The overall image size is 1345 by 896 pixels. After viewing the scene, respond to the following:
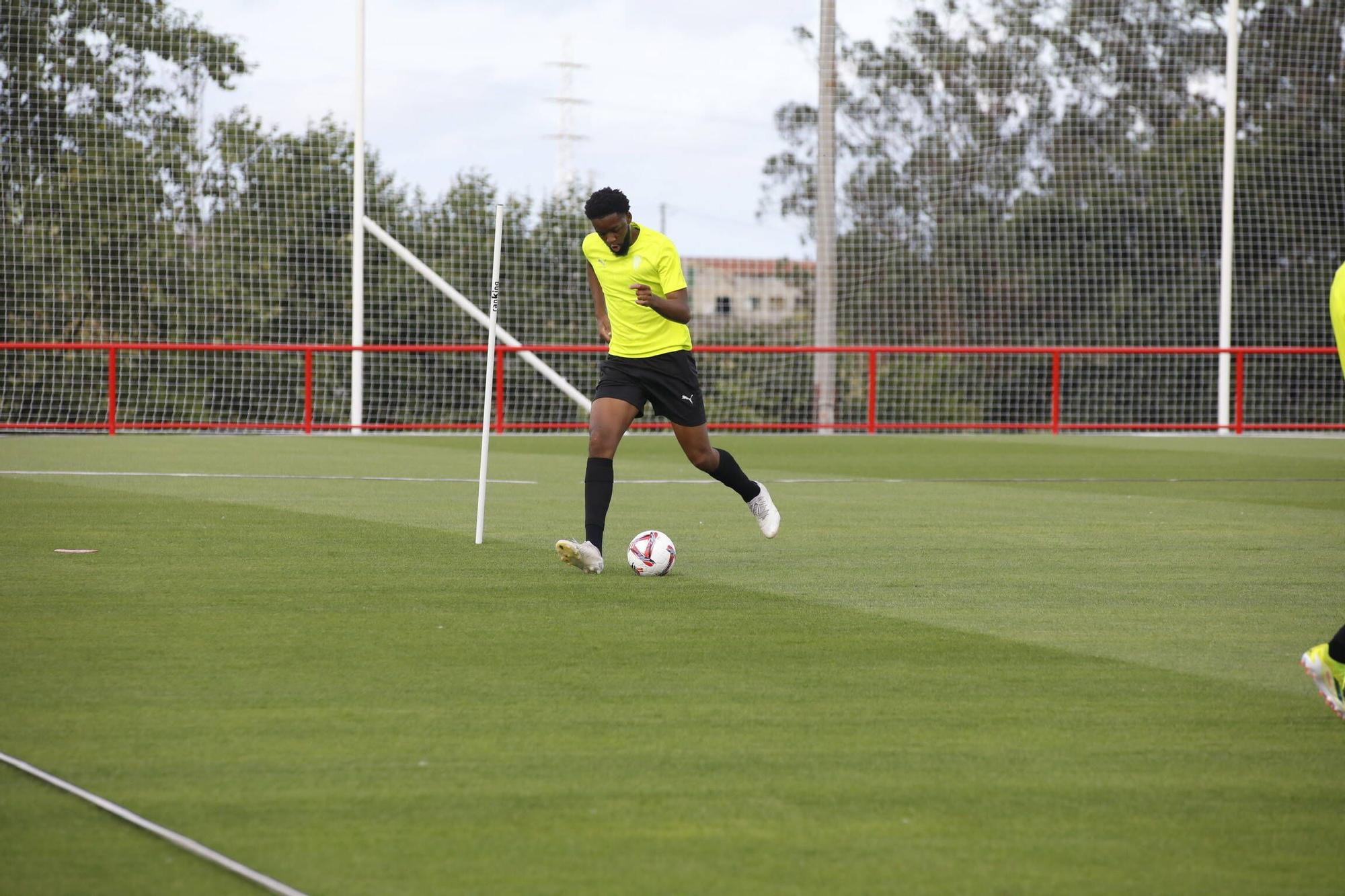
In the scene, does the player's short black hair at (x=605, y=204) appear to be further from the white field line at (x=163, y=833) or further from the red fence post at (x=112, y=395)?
the red fence post at (x=112, y=395)

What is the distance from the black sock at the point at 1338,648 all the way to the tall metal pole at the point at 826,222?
19074 millimetres

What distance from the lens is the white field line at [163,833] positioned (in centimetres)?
328

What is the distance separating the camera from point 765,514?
356 inches

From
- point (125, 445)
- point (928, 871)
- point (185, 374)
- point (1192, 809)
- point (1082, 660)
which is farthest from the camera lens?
point (185, 374)

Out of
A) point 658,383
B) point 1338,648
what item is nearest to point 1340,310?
point 1338,648

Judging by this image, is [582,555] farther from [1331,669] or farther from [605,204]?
[1331,669]

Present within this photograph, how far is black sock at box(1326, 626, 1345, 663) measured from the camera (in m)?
4.79

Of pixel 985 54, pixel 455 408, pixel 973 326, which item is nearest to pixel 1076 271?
pixel 973 326

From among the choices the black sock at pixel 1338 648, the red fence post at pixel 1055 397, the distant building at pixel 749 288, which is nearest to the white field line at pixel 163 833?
the black sock at pixel 1338 648

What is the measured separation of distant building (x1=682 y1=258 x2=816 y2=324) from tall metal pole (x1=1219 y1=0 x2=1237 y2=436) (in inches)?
286

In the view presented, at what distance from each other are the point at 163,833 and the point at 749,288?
27.1m

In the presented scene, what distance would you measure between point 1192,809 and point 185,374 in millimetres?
21208

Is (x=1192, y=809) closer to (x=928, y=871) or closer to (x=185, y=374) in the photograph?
Answer: (x=928, y=871)

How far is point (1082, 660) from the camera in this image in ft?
19.1
